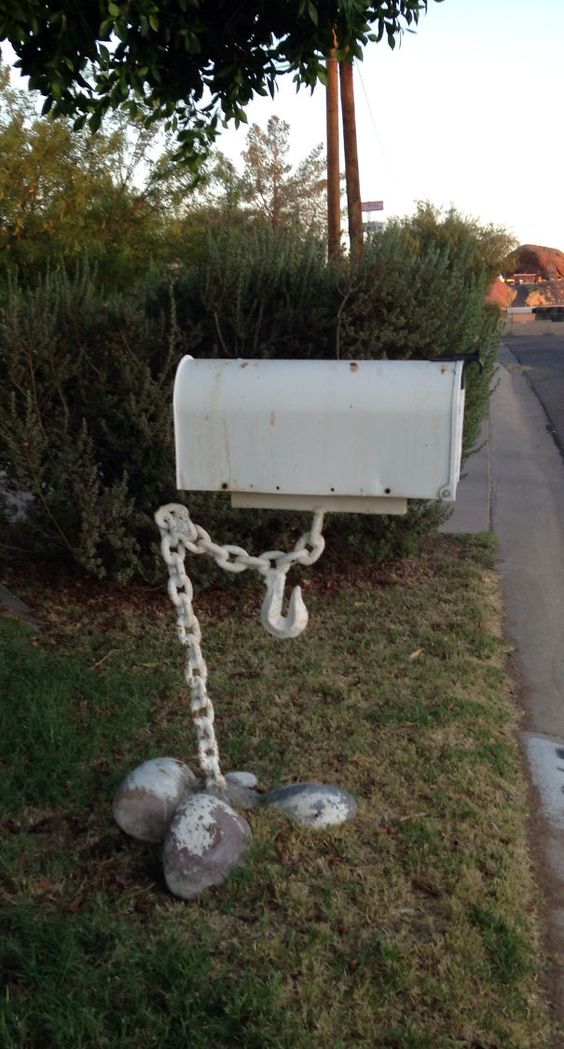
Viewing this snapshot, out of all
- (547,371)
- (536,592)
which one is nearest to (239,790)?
(536,592)

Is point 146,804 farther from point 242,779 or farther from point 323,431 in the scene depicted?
point 323,431

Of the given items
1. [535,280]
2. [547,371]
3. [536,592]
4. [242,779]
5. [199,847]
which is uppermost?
[199,847]

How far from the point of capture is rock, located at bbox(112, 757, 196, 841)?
3443 mm

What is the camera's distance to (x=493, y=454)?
11984 millimetres

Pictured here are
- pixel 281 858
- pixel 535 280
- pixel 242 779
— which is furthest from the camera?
pixel 535 280

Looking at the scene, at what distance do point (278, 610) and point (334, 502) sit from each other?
38 cm

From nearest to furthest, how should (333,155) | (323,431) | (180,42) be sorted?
(323,431) < (180,42) < (333,155)

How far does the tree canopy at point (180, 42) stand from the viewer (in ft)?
15.1

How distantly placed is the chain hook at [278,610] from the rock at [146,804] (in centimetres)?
66

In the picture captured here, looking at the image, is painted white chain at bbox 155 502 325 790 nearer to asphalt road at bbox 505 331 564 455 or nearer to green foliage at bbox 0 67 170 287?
green foliage at bbox 0 67 170 287

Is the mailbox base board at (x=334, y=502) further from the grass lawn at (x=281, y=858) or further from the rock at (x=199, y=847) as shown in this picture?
the grass lawn at (x=281, y=858)

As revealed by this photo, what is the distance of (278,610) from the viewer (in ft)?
11.0

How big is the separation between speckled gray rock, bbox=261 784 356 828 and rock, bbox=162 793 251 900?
316mm

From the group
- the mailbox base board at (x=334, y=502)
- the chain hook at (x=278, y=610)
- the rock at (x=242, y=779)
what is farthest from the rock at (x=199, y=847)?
the mailbox base board at (x=334, y=502)
